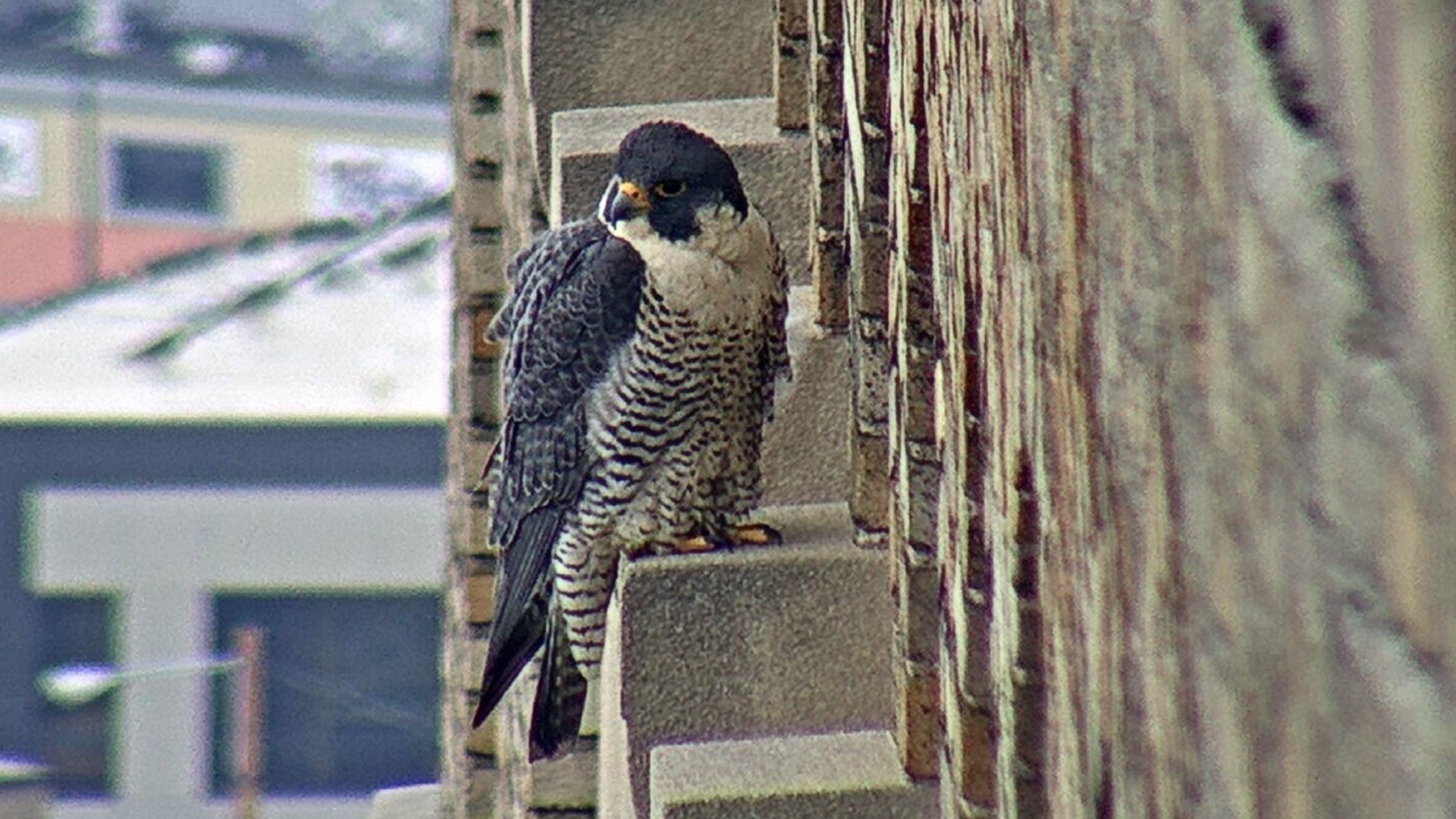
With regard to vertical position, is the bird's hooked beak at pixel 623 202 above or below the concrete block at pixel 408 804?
above

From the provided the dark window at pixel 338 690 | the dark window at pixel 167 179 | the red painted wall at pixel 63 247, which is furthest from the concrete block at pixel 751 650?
the red painted wall at pixel 63 247

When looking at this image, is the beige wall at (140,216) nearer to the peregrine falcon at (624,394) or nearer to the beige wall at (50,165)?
the beige wall at (50,165)

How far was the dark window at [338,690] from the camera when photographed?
14953 millimetres

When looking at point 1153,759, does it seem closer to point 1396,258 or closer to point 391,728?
point 1396,258

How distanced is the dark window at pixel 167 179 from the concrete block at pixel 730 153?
18.3 m

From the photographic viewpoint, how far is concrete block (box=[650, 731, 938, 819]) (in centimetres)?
176

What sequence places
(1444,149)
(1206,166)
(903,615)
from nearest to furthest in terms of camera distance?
(1444,149)
(1206,166)
(903,615)

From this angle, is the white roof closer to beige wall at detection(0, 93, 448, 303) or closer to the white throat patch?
beige wall at detection(0, 93, 448, 303)

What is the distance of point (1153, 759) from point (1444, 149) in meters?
0.41

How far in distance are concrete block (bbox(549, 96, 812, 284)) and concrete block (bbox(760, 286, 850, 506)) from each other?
4.2 inches

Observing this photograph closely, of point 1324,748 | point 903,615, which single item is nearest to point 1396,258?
point 1324,748

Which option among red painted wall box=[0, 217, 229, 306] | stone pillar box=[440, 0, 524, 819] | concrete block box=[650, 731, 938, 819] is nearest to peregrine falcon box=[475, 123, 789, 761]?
stone pillar box=[440, 0, 524, 819]

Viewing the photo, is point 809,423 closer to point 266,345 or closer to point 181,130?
point 266,345

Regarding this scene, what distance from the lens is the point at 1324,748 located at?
70 cm
